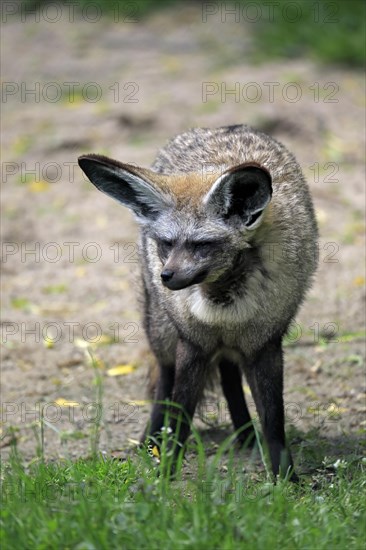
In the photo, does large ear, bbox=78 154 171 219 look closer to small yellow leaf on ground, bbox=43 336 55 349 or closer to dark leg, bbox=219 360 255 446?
dark leg, bbox=219 360 255 446

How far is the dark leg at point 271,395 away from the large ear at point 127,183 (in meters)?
0.95

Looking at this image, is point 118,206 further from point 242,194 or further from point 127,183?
point 242,194

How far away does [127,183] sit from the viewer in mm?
5363

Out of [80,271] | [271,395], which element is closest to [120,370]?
[80,271]

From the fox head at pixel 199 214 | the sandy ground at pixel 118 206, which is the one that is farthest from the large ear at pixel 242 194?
the sandy ground at pixel 118 206

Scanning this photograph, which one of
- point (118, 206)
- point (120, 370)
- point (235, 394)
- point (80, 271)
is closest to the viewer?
point (235, 394)

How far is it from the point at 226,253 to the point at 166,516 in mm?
1518

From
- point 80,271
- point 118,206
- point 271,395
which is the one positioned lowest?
point 271,395

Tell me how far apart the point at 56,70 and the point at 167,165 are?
803 centimetres

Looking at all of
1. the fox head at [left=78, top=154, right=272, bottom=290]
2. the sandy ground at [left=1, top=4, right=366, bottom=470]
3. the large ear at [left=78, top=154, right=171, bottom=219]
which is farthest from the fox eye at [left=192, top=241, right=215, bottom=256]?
the sandy ground at [left=1, top=4, right=366, bottom=470]

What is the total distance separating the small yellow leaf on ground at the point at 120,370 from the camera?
7.72 meters

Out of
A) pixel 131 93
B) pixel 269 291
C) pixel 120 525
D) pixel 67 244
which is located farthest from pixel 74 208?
pixel 120 525

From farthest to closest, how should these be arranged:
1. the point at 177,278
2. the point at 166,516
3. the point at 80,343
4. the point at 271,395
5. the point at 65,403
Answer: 1. the point at 80,343
2. the point at 65,403
3. the point at 271,395
4. the point at 177,278
5. the point at 166,516

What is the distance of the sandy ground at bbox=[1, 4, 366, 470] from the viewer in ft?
23.4
